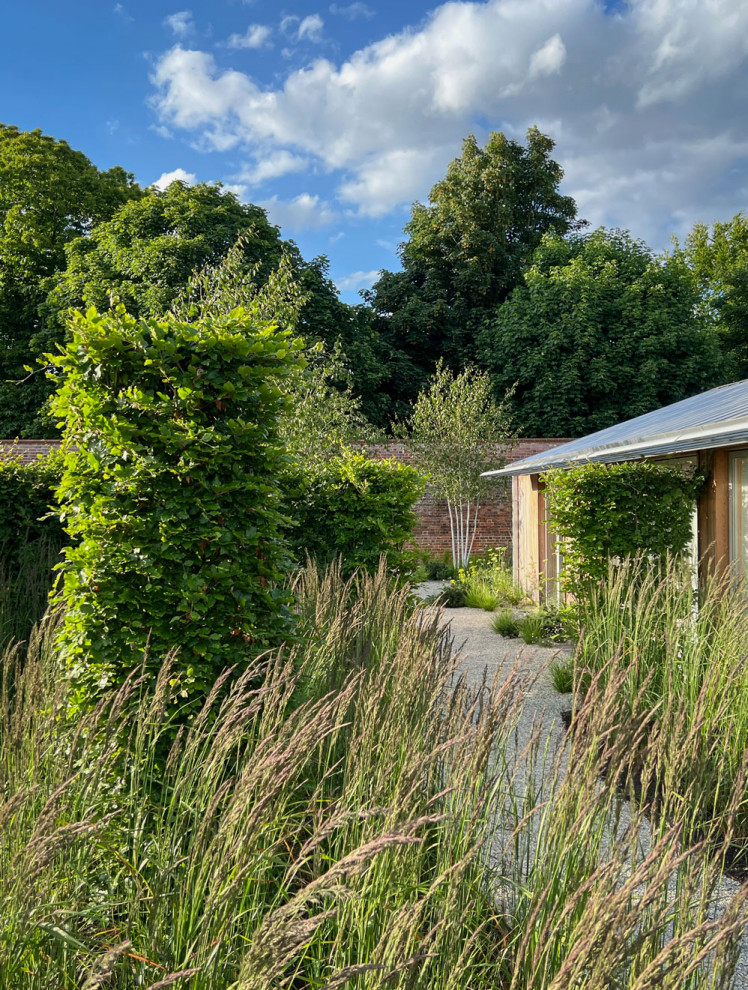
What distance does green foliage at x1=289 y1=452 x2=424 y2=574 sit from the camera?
756 centimetres

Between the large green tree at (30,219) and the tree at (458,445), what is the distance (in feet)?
43.7

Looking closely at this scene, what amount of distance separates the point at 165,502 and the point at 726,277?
32.7 meters

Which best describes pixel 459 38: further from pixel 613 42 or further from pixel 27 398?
pixel 27 398

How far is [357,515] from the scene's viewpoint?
7.65 metres

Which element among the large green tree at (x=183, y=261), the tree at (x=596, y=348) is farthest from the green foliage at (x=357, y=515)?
the tree at (x=596, y=348)

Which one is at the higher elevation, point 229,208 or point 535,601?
point 229,208

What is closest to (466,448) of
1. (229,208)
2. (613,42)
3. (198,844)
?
(613,42)

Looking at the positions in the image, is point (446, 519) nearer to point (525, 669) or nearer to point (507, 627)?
point (507, 627)

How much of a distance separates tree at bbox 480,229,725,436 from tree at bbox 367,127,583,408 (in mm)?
1916

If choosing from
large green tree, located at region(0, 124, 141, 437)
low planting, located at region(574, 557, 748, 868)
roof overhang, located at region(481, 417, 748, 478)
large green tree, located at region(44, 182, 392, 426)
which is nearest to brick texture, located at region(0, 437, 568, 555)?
large green tree, located at region(44, 182, 392, 426)

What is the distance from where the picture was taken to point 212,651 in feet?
10.3

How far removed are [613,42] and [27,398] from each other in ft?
60.4

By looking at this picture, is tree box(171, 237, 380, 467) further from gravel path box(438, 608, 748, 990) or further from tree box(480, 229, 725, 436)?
tree box(480, 229, 725, 436)

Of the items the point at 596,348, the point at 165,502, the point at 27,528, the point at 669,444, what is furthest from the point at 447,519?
the point at 165,502
